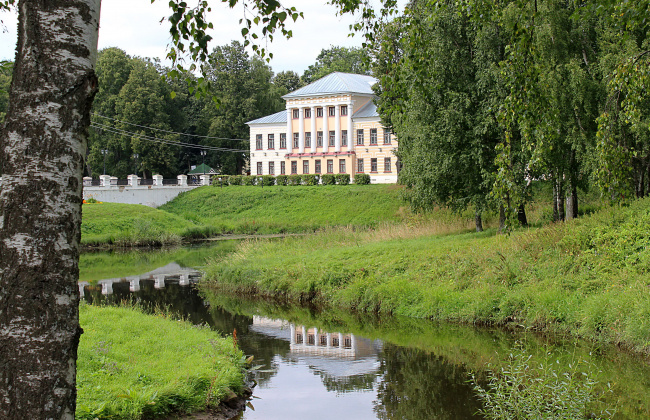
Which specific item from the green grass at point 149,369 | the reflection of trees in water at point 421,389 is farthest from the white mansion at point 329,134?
the green grass at point 149,369

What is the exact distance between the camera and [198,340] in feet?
38.1

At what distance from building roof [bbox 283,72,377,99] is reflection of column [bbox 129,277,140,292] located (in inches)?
1617

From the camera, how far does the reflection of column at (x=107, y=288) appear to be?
20.5m

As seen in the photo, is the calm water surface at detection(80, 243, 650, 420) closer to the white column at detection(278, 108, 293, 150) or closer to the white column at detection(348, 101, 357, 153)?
the white column at detection(348, 101, 357, 153)

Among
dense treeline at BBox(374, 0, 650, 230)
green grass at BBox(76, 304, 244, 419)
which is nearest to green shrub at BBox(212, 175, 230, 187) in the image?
dense treeline at BBox(374, 0, 650, 230)

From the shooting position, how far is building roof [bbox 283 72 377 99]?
61.8 m

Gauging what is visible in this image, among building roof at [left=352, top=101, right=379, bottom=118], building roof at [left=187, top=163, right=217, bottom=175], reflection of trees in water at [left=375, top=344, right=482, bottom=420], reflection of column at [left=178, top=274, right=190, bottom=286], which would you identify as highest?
building roof at [left=352, top=101, right=379, bottom=118]

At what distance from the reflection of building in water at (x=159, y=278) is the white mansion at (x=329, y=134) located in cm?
3584

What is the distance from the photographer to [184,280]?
23219 mm

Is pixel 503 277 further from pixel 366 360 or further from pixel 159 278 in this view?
pixel 159 278

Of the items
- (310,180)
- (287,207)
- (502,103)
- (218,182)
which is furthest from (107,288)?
(218,182)

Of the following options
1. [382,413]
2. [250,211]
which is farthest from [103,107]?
[382,413]

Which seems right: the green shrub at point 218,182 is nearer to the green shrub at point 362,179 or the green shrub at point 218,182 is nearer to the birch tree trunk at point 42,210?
the green shrub at point 362,179

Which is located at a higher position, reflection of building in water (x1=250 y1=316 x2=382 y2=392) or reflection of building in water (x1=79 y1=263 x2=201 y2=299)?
reflection of building in water (x1=79 y1=263 x2=201 y2=299)
